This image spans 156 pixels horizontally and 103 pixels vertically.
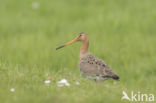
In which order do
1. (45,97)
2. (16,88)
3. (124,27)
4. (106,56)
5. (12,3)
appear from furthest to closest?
(12,3) < (124,27) < (106,56) < (16,88) < (45,97)

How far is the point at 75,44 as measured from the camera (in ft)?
47.6

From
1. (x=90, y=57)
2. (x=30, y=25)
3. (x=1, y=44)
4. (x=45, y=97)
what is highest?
(x=30, y=25)

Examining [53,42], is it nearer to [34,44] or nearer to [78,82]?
[34,44]

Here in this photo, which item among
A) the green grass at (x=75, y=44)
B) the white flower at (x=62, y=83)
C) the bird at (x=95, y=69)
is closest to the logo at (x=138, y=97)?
the green grass at (x=75, y=44)

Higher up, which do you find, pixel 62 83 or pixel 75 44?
pixel 75 44

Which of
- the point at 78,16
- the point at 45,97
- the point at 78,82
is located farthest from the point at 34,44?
the point at 45,97

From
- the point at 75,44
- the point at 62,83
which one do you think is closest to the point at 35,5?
the point at 75,44

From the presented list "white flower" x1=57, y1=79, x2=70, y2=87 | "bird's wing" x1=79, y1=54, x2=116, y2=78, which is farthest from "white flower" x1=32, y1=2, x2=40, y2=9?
"white flower" x1=57, y1=79, x2=70, y2=87

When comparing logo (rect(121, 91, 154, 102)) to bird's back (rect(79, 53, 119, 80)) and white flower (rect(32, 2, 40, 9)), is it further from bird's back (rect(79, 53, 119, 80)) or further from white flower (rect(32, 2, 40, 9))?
white flower (rect(32, 2, 40, 9))

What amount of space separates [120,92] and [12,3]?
11.4 meters

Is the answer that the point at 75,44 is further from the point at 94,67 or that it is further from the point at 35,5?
the point at 94,67

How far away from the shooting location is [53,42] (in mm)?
15172

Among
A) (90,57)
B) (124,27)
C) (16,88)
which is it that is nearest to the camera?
(16,88)

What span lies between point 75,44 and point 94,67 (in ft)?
16.8
